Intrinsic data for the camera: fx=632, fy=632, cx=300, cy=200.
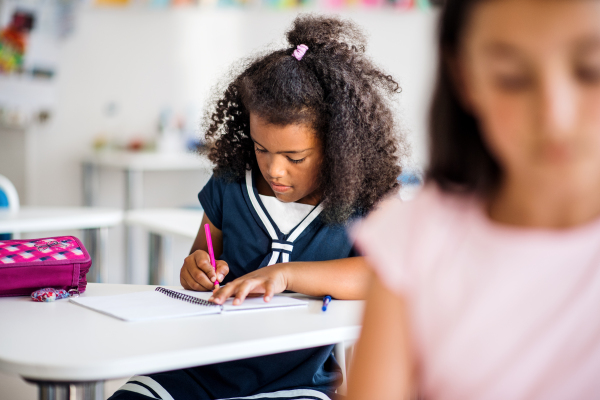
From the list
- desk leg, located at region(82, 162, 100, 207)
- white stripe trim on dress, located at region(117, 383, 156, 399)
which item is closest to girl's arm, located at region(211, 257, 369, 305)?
white stripe trim on dress, located at region(117, 383, 156, 399)

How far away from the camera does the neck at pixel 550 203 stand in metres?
0.44

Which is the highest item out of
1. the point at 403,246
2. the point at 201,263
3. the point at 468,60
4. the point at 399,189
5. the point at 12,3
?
the point at 12,3

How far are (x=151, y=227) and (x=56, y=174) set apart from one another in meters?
2.03

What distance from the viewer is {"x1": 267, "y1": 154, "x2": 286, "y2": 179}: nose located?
3.97 ft

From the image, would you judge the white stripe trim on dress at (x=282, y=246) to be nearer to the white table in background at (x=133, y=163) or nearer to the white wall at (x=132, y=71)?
the white table in background at (x=133, y=163)

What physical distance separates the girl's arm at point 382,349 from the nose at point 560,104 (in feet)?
0.59

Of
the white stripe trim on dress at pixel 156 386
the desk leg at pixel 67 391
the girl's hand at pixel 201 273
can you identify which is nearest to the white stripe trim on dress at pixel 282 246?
the girl's hand at pixel 201 273

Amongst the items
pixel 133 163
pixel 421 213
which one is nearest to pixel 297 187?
pixel 421 213

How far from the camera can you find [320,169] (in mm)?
1264

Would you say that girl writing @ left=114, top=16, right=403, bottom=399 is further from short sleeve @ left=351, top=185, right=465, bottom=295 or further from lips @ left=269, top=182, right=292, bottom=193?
short sleeve @ left=351, top=185, right=465, bottom=295

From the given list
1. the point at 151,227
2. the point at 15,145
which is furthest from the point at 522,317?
the point at 15,145

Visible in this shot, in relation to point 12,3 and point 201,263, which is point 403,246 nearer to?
point 201,263

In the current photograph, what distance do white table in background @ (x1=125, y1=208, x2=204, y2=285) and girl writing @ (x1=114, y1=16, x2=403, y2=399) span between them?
59 cm

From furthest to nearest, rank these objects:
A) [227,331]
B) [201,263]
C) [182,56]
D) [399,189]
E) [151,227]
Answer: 1. [182,56]
2. [151,227]
3. [399,189]
4. [201,263]
5. [227,331]
